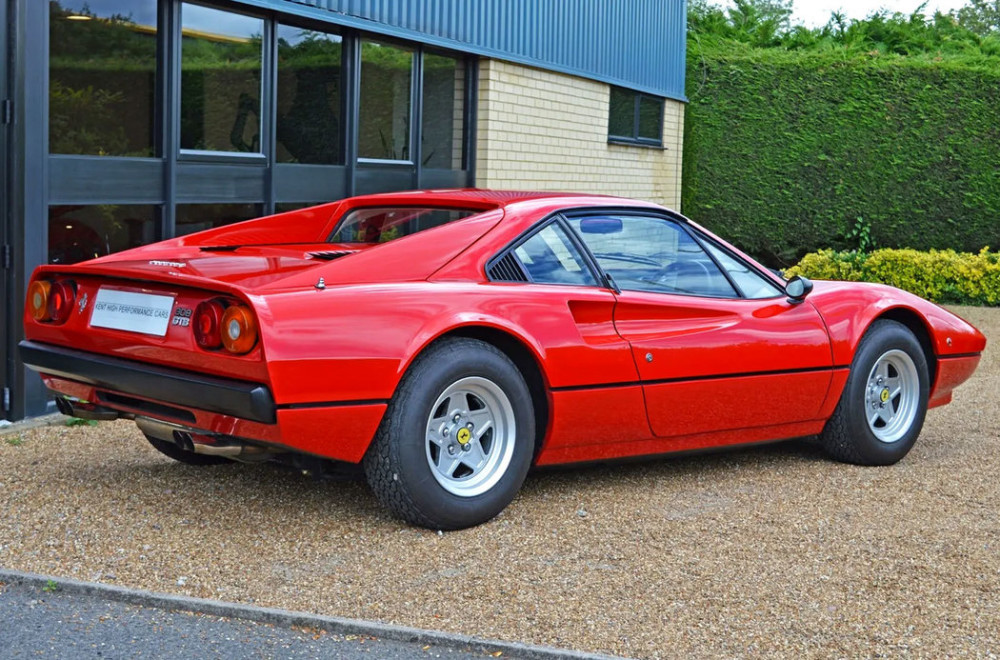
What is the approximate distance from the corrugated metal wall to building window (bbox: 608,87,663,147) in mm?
160

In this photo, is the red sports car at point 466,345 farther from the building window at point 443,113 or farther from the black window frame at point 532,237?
the building window at point 443,113

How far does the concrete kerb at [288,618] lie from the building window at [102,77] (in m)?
3.91

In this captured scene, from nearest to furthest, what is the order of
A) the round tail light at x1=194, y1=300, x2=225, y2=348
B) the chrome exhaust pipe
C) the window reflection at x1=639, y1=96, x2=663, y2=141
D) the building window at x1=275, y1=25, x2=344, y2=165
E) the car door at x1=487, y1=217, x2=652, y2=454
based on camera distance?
the round tail light at x1=194, y1=300, x2=225, y2=348 < the chrome exhaust pipe < the car door at x1=487, y1=217, x2=652, y2=454 < the building window at x1=275, y1=25, x2=344, y2=165 < the window reflection at x1=639, y1=96, x2=663, y2=141

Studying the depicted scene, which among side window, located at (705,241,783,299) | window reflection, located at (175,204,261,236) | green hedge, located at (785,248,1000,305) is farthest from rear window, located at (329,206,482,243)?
green hedge, located at (785,248,1000,305)

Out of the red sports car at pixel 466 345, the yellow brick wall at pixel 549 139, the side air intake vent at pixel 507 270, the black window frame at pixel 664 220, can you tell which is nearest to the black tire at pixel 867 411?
the red sports car at pixel 466 345

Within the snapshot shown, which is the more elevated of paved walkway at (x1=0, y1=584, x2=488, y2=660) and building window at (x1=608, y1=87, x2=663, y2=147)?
building window at (x1=608, y1=87, x2=663, y2=147)

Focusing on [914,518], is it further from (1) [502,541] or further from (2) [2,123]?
(2) [2,123]

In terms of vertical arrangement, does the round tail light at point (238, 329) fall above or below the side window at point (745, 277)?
below

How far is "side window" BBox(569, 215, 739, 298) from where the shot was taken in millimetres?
5664

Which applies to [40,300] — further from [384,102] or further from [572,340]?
[384,102]

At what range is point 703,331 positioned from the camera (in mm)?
5762

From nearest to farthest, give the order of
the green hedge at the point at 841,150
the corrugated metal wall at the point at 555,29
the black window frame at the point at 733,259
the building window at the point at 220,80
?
the black window frame at the point at 733,259 < the building window at the point at 220,80 < the corrugated metal wall at the point at 555,29 < the green hedge at the point at 841,150

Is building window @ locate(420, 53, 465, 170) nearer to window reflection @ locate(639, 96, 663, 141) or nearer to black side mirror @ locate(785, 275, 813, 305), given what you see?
window reflection @ locate(639, 96, 663, 141)

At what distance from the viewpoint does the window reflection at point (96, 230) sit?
7.51 meters
